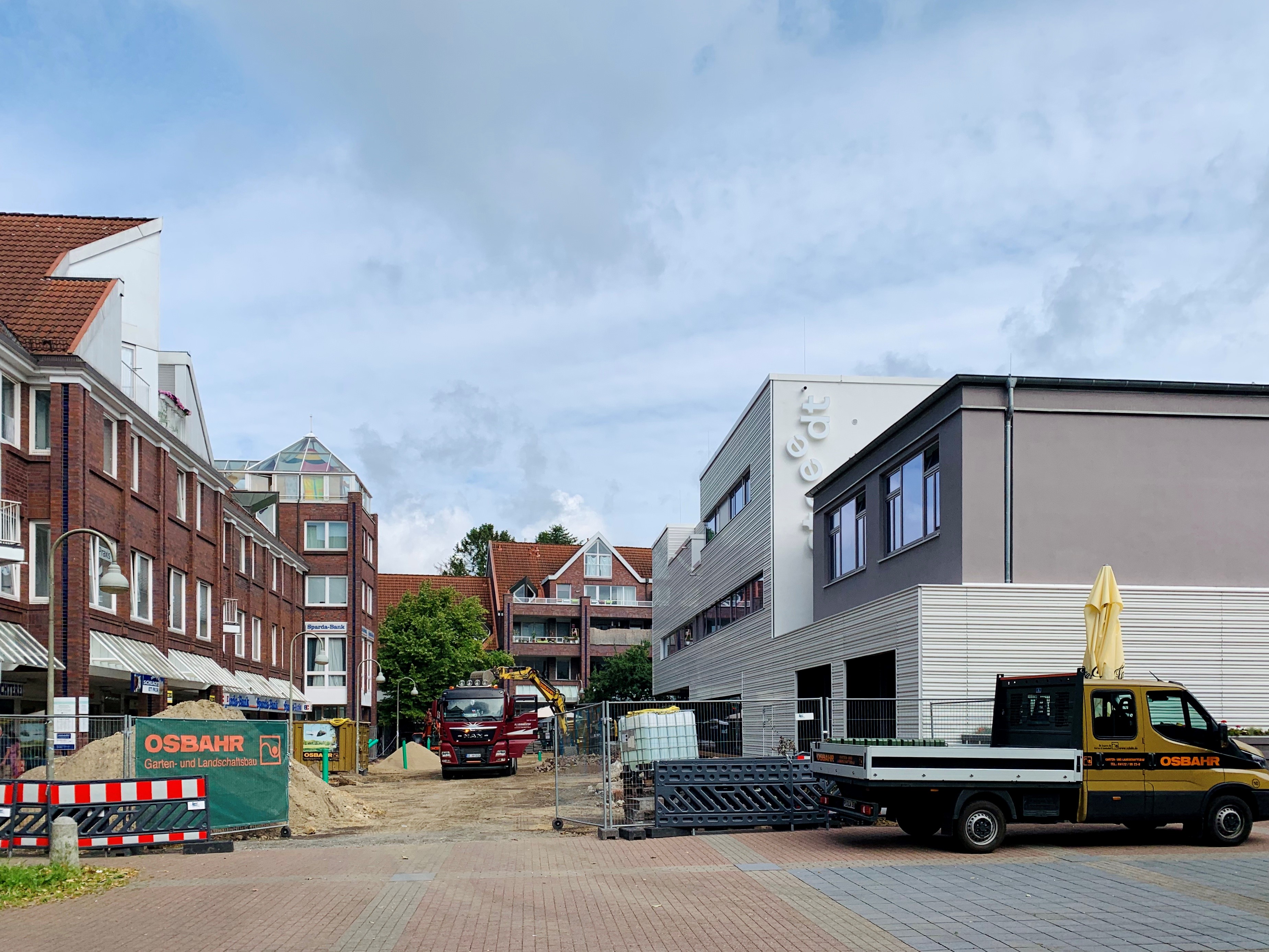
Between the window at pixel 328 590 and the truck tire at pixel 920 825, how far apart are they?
166 ft

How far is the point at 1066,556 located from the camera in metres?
21.7

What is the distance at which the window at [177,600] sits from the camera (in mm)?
35719

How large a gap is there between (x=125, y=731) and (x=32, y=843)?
82.0 inches

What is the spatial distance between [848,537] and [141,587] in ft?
58.7

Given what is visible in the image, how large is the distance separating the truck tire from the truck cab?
72.9 ft

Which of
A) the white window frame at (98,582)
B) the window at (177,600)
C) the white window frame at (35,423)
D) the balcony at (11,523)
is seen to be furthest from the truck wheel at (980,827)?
the window at (177,600)

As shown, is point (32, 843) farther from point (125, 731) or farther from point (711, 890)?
point (711, 890)

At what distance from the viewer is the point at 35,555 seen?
87.9 feet

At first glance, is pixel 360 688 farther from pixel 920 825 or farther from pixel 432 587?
pixel 920 825

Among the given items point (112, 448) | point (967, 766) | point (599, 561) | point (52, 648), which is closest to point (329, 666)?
point (599, 561)

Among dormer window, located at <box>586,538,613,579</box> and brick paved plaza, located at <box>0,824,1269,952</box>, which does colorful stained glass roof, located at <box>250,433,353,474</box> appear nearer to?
dormer window, located at <box>586,538,613,579</box>

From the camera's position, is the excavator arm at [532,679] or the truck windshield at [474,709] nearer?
the truck windshield at [474,709]

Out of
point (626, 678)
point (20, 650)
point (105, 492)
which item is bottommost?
point (626, 678)

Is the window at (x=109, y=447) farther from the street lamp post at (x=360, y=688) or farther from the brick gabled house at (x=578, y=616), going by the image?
the brick gabled house at (x=578, y=616)
